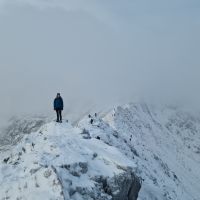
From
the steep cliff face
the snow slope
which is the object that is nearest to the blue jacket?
the snow slope

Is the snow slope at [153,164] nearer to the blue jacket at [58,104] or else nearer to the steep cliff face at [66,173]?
the blue jacket at [58,104]

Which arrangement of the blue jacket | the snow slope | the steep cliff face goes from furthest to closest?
1. the snow slope
2. the blue jacket
3. the steep cliff face

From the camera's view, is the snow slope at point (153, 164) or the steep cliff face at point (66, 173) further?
the snow slope at point (153, 164)

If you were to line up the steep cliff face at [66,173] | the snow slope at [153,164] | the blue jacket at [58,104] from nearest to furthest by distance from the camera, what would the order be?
the steep cliff face at [66,173]
the blue jacket at [58,104]
the snow slope at [153,164]

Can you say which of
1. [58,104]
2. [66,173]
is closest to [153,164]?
[58,104]

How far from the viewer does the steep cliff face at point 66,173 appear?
35125mm

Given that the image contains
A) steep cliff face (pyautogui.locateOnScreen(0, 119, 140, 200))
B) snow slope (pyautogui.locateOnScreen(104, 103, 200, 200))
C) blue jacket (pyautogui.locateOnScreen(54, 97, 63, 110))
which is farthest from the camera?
snow slope (pyautogui.locateOnScreen(104, 103, 200, 200))

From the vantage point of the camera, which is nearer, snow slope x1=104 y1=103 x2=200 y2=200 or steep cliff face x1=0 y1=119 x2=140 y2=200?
steep cliff face x1=0 y1=119 x2=140 y2=200

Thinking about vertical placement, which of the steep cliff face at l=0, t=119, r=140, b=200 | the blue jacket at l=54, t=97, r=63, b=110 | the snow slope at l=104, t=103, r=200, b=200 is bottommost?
the snow slope at l=104, t=103, r=200, b=200

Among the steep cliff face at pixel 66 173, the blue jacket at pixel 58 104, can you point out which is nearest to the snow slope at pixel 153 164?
the blue jacket at pixel 58 104

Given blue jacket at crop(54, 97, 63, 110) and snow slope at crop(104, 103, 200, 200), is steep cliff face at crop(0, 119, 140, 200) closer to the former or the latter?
snow slope at crop(104, 103, 200, 200)

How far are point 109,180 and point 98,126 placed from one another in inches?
802

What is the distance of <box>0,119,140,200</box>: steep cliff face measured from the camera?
35.1 meters

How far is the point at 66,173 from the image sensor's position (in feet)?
121
